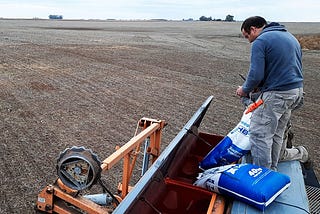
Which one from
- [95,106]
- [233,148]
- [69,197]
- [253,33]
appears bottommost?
[95,106]

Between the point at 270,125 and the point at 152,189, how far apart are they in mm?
1193

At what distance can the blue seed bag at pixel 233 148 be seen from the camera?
3232mm

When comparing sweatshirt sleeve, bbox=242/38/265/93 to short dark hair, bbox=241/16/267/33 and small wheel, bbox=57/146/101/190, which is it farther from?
small wheel, bbox=57/146/101/190

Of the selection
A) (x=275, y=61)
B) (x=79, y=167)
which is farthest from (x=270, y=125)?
(x=79, y=167)

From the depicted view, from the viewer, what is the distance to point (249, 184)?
8.13 feet

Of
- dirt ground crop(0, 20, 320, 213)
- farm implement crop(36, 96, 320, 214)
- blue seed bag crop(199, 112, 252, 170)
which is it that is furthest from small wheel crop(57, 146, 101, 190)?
dirt ground crop(0, 20, 320, 213)

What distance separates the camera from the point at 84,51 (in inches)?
647

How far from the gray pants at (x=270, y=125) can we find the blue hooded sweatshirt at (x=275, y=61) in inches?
3.1

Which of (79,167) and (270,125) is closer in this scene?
(79,167)

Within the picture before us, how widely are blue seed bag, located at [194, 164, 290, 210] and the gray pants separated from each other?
520 millimetres

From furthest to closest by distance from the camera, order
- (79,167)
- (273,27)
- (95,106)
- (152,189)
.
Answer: (95,106)
(273,27)
(152,189)
(79,167)

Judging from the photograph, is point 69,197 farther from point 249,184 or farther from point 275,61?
point 275,61

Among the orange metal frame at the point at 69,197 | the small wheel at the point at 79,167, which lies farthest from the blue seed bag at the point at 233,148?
the small wheel at the point at 79,167

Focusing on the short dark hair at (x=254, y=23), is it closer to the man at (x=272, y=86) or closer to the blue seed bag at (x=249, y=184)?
the man at (x=272, y=86)
